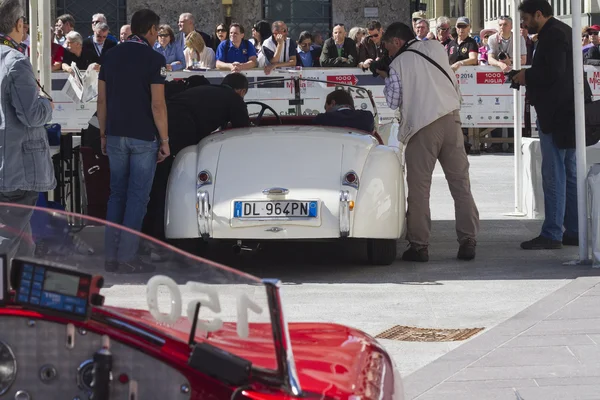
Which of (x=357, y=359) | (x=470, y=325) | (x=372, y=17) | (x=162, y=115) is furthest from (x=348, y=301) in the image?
(x=372, y=17)

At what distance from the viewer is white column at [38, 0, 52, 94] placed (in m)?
9.69

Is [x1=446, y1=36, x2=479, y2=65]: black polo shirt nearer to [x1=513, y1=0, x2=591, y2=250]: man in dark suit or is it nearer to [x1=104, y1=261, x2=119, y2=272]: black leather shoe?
[x1=513, y1=0, x2=591, y2=250]: man in dark suit

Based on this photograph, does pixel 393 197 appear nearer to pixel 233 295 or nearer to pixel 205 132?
pixel 205 132

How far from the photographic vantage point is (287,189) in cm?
798

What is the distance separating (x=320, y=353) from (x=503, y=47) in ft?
Answer: 51.6

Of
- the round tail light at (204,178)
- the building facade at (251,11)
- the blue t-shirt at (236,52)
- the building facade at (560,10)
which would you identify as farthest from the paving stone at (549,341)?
the building facade at (251,11)

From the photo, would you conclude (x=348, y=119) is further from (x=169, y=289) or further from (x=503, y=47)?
(x=503, y=47)

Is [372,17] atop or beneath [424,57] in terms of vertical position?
atop

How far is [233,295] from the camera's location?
9.80ft

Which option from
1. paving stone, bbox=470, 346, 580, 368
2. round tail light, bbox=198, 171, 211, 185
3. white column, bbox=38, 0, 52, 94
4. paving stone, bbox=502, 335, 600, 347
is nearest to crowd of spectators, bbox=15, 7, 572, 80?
white column, bbox=38, 0, 52, 94

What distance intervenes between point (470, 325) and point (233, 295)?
4009 millimetres

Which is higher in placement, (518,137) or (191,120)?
(191,120)

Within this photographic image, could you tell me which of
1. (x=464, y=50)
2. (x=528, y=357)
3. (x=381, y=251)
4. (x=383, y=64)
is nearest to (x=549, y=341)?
(x=528, y=357)

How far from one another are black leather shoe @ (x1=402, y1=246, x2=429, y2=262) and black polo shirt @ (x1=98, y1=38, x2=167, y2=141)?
222 centimetres
